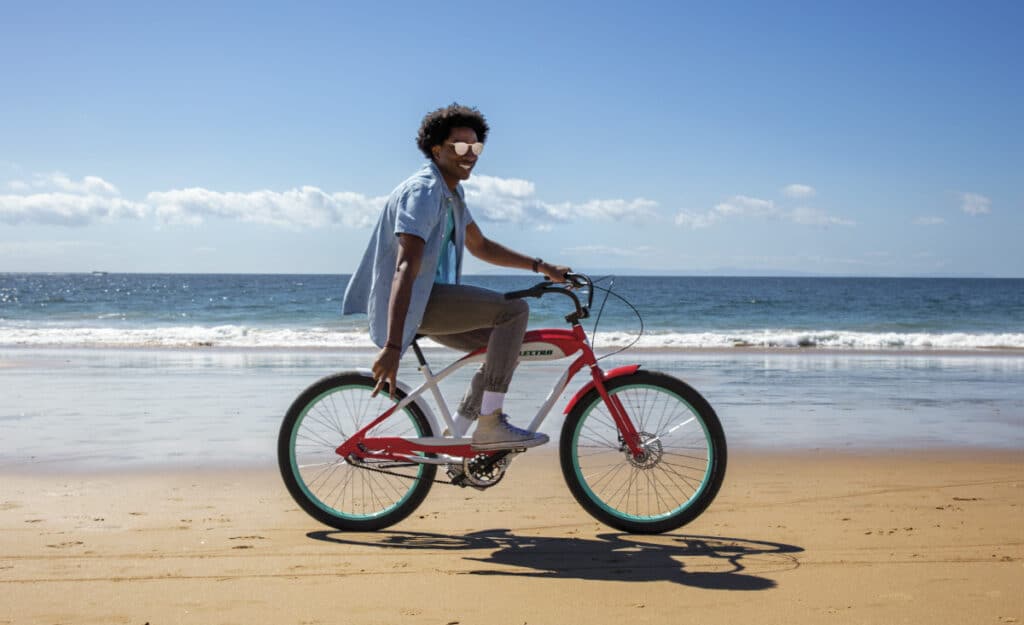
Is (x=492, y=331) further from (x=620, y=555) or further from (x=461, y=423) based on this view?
(x=620, y=555)

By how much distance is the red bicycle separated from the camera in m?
4.21

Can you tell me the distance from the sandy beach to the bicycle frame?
37cm

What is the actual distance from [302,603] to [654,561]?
1.39m

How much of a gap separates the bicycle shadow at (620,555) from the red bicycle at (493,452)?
0.50ft

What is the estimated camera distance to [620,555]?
3.93 meters

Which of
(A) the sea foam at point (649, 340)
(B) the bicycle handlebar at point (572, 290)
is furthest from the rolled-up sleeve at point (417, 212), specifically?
(A) the sea foam at point (649, 340)

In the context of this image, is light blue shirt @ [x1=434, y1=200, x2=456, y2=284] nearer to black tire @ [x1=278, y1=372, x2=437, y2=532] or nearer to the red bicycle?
the red bicycle

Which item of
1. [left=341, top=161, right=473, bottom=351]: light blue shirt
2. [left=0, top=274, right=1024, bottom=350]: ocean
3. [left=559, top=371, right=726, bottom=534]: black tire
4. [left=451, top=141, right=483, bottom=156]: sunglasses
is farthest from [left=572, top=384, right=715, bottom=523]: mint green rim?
[left=0, top=274, right=1024, bottom=350]: ocean

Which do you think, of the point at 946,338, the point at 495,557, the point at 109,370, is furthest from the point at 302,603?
the point at 946,338

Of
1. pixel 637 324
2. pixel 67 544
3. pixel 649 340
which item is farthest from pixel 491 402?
pixel 637 324

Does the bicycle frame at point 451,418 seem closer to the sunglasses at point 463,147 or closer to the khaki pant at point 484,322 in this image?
the khaki pant at point 484,322

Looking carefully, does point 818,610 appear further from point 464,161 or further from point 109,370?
point 109,370

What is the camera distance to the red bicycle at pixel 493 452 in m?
4.21

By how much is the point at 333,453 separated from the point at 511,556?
1.03m
